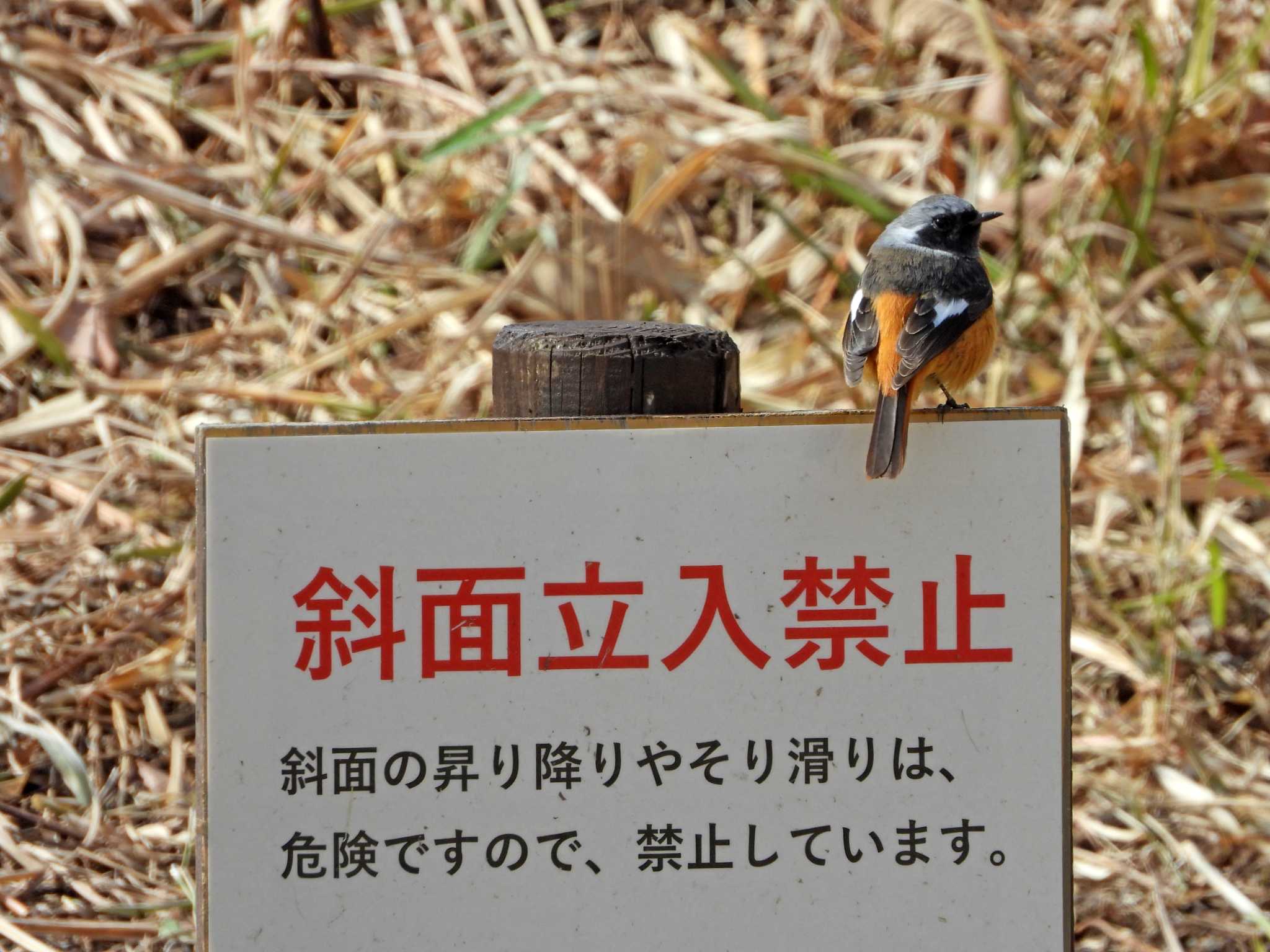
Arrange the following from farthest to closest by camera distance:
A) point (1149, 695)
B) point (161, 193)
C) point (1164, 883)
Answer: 1. point (161, 193)
2. point (1149, 695)
3. point (1164, 883)

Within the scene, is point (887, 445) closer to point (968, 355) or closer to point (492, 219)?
point (968, 355)

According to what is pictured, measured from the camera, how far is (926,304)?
10.2 ft

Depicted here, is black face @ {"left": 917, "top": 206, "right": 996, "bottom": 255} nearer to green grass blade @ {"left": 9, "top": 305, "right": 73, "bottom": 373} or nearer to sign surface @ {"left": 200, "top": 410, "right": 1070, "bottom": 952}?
sign surface @ {"left": 200, "top": 410, "right": 1070, "bottom": 952}

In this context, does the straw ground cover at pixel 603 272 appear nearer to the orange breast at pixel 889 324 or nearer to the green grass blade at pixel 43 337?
the green grass blade at pixel 43 337

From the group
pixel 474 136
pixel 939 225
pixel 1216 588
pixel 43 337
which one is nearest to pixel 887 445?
pixel 939 225

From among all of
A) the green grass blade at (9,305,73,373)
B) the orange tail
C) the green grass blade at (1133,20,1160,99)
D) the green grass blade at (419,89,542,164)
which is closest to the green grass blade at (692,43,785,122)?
the green grass blade at (419,89,542,164)

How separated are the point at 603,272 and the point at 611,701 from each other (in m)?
2.72

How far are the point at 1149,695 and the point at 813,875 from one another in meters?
2.30

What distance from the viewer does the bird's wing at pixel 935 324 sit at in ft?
9.29

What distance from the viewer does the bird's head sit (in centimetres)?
343

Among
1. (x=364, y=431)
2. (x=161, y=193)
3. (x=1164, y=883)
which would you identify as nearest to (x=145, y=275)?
(x=161, y=193)

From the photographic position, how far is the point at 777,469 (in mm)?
2164

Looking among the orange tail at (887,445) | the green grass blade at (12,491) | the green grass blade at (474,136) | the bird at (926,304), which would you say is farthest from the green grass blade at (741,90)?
the orange tail at (887,445)

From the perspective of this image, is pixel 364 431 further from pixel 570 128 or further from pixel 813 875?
pixel 570 128
